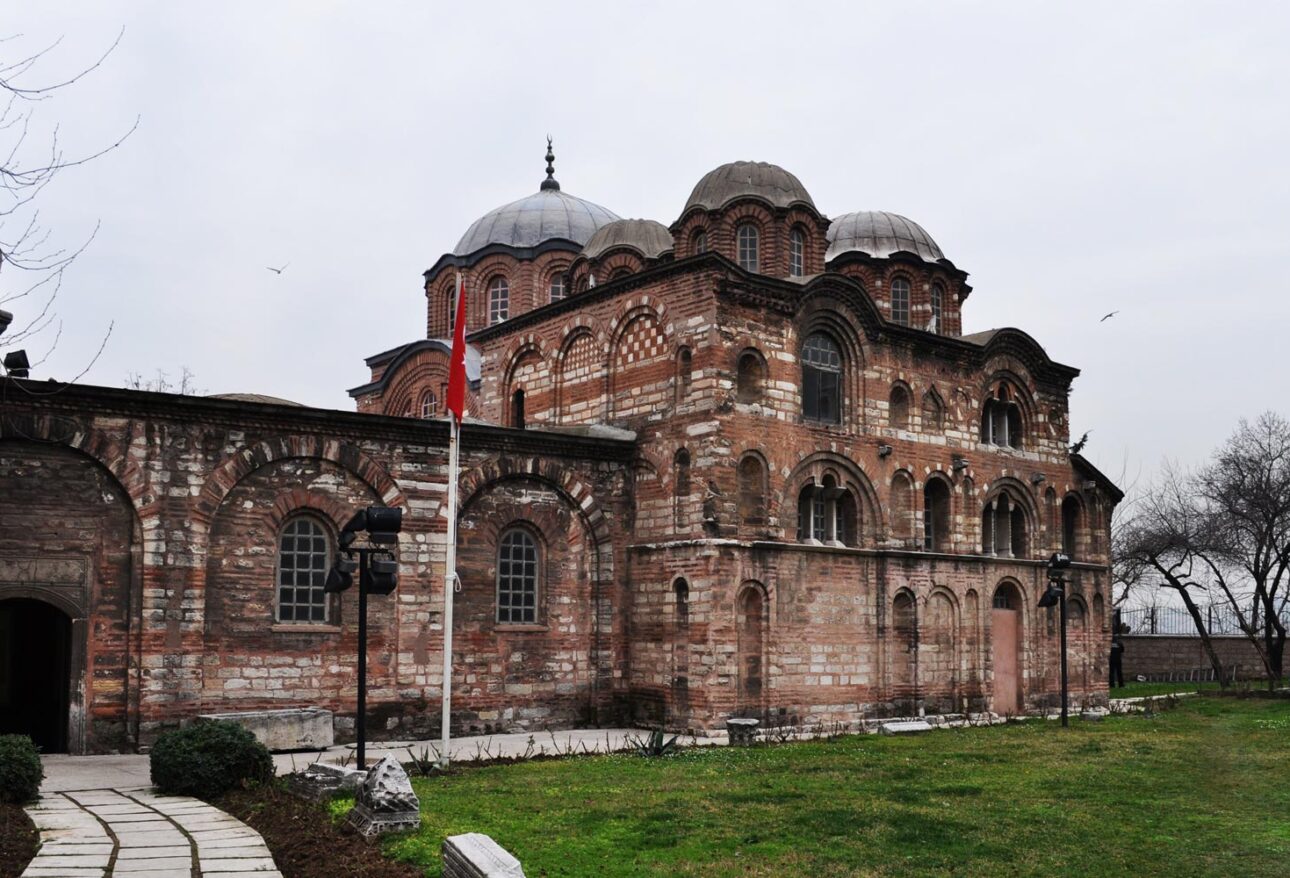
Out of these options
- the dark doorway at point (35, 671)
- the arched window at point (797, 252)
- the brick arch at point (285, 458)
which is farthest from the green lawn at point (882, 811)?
the arched window at point (797, 252)

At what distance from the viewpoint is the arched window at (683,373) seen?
22.3 metres

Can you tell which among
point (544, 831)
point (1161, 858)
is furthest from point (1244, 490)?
point (544, 831)

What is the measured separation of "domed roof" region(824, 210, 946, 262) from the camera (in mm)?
29719

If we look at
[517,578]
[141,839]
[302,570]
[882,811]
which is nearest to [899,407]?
[517,578]

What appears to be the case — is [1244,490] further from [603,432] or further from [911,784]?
[911,784]

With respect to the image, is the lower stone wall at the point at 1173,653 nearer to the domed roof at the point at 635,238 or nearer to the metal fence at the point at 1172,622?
the metal fence at the point at 1172,622

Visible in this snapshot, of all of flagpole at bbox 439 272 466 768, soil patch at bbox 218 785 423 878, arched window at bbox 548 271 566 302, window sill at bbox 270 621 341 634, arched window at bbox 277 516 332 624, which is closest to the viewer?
soil patch at bbox 218 785 423 878

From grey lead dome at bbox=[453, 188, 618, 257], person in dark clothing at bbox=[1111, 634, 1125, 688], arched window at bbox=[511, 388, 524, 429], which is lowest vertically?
person in dark clothing at bbox=[1111, 634, 1125, 688]

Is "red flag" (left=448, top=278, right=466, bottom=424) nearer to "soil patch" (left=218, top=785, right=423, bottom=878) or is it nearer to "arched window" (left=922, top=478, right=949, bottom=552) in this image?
"soil patch" (left=218, top=785, right=423, bottom=878)

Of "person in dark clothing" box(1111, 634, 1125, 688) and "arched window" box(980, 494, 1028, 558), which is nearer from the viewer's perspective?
"arched window" box(980, 494, 1028, 558)

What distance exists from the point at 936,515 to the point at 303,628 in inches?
507

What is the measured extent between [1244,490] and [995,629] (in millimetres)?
12240

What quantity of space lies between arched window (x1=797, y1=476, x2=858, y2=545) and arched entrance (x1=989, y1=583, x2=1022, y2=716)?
4.22 metres

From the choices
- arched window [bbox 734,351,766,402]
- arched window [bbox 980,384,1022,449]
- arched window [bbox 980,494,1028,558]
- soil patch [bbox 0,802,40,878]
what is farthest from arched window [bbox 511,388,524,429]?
soil patch [bbox 0,802,40,878]
